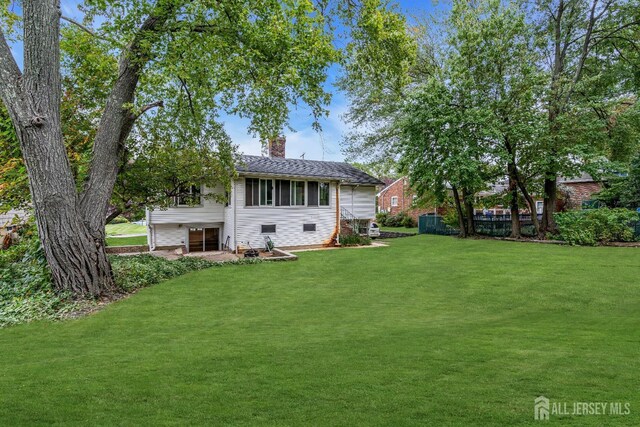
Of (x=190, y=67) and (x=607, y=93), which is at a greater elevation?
(x=607, y=93)

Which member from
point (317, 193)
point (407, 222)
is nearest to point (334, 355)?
point (317, 193)

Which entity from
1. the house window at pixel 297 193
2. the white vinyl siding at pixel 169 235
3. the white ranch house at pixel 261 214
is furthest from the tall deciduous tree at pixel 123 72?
the house window at pixel 297 193

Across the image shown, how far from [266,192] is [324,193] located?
3.53m

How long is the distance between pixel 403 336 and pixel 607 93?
24.4 meters

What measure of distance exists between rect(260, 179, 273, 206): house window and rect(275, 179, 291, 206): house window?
34 centimetres

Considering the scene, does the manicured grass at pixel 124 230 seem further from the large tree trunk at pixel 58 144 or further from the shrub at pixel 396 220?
the shrub at pixel 396 220

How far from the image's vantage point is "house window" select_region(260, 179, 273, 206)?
1770 cm

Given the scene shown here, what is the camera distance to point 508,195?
20.2 meters

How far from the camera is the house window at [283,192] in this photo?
59.7ft

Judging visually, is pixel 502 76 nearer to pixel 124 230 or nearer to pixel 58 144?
pixel 58 144

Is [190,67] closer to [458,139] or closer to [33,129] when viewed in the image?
[33,129]

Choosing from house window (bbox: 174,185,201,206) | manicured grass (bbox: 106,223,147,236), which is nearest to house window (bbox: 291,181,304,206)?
house window (bbox: 174,185,201,206)

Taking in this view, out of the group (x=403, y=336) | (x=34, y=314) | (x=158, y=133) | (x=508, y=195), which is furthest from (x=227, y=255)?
(x=508, y=195)

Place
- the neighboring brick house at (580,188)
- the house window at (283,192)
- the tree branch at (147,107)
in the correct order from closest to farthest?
the tree branch at (147,107)
the house window at (283,192)
the neighboring brick house at (580,188)
